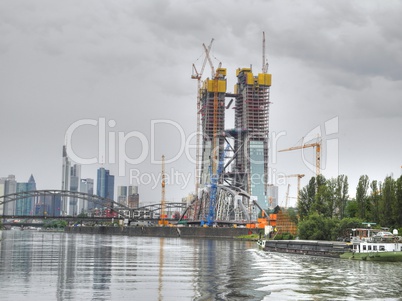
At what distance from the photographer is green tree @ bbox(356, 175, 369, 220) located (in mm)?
142250

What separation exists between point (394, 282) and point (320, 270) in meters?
13.5

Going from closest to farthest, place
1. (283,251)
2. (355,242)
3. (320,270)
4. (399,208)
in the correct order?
(320,270) → (355,242) → (283,251) → (399,208)

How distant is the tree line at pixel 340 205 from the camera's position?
12625cm

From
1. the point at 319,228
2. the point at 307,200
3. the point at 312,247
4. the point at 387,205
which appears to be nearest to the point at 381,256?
the point at 312,247

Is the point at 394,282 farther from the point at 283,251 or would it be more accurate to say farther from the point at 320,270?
the point at 283,251

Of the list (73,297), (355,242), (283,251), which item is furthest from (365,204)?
(73,297)

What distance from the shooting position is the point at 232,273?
2594 inches

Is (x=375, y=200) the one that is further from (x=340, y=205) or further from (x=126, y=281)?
(x=126, y=281)

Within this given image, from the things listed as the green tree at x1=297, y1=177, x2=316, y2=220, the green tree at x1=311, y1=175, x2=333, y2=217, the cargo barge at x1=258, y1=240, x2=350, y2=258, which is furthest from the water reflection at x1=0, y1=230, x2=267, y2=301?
the green tree at x1=297, y1=177, x2=316, y2=220

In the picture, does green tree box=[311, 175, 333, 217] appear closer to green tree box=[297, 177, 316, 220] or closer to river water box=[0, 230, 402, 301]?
green tree box=[297, 177, 316, 220]

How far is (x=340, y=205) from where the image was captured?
486 ft

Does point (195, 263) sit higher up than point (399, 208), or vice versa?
point (399, 208)

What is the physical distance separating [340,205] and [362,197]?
23.3 feet

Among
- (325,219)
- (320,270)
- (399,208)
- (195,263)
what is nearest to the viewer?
(320,270)
